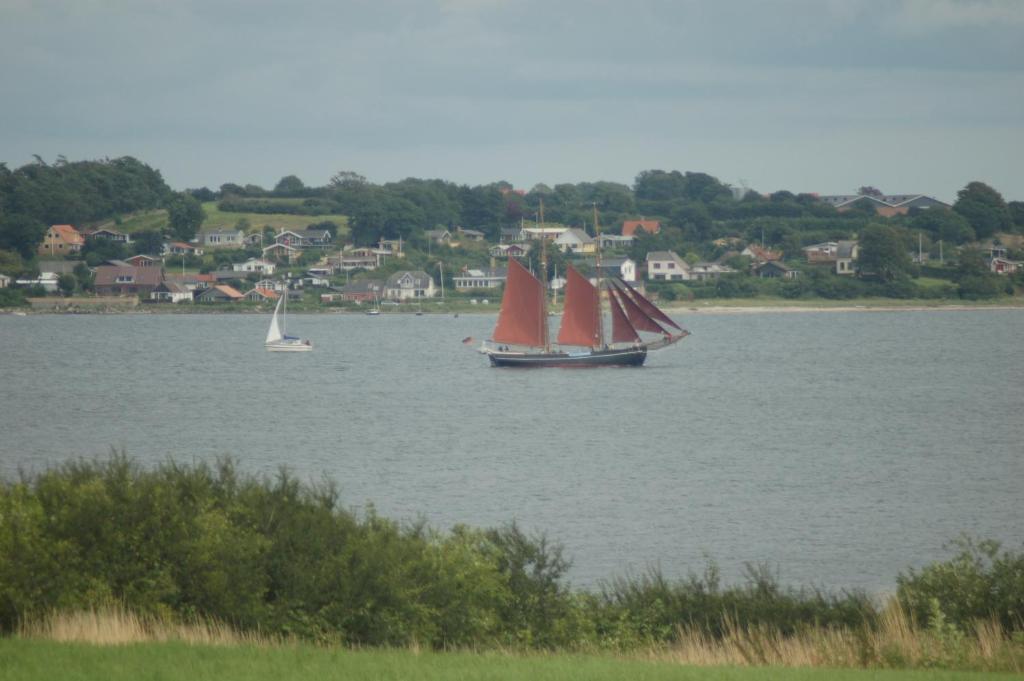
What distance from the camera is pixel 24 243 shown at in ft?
532

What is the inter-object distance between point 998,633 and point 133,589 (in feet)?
31.7

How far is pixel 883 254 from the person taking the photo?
14075 centimetres

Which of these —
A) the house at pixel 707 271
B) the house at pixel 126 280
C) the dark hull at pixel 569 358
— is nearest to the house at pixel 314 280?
the house at pixel 126 280

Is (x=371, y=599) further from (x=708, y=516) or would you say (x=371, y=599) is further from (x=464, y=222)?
(x=464, y=222)

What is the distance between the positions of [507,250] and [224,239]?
32.0 m

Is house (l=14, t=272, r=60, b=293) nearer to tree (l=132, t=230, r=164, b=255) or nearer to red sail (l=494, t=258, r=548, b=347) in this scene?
tree (l=132, t=230, r=164, b=255)

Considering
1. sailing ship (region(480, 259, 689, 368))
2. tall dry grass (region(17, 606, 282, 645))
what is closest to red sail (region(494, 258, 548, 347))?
sailing ship (region(480, 259, 689, 368))

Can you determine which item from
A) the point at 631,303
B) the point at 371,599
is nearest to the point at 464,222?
the point at 631,303

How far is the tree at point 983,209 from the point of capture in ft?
567

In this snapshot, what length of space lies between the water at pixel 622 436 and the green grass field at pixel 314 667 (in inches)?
366

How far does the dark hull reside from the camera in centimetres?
7825

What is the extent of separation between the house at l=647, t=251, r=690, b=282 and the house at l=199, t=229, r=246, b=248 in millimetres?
46981

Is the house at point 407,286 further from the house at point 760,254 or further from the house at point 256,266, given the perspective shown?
the house at point 760,254

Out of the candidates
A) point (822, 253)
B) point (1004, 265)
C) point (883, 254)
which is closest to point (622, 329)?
point (883, 254)
